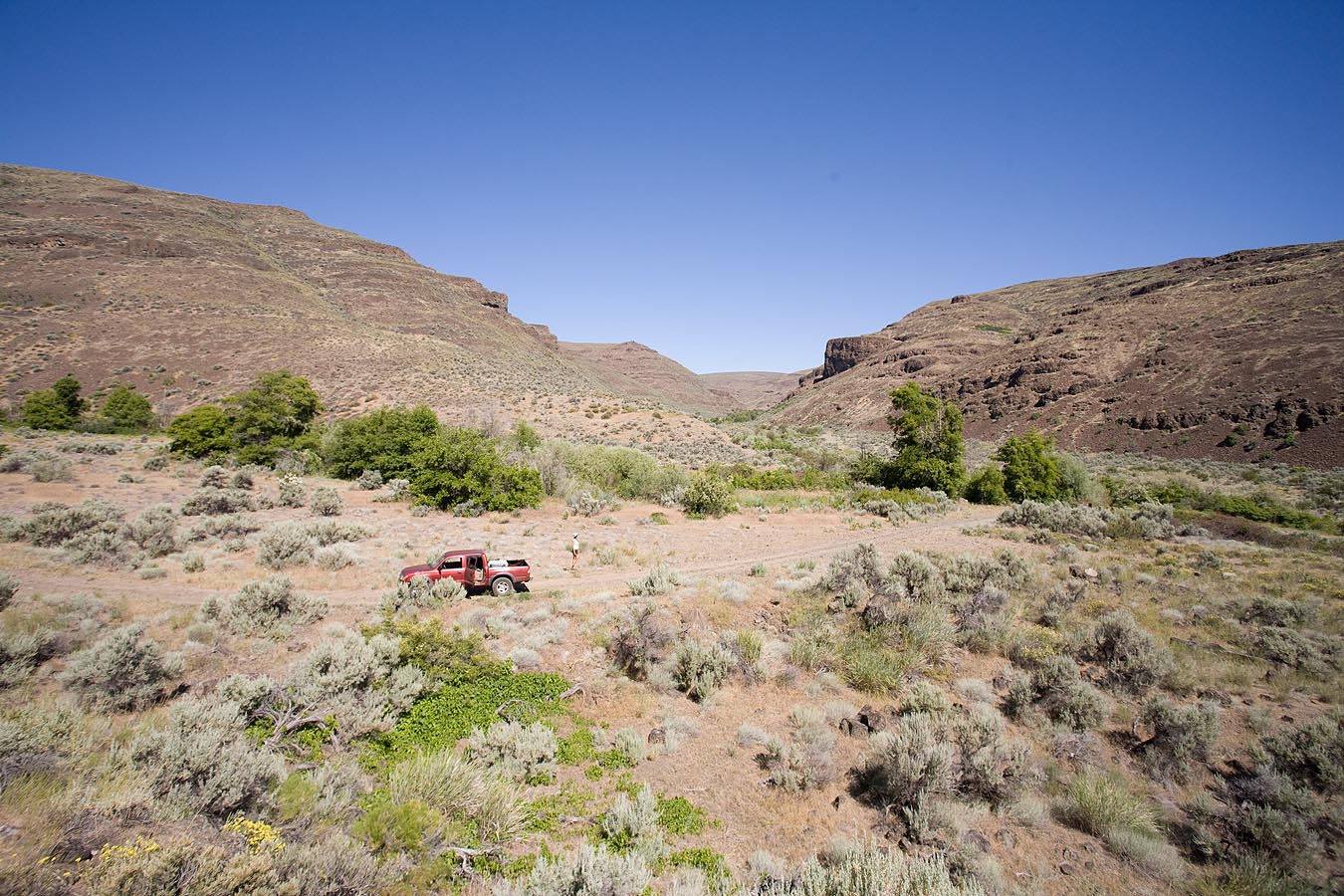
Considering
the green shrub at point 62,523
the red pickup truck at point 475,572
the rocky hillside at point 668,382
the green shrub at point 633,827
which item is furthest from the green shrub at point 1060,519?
the rocky hillside at point 668,382

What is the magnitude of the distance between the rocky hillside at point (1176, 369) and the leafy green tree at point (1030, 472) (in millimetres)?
30270

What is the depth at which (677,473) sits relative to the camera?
28922 millimetres

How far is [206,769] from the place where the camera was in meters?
5.01

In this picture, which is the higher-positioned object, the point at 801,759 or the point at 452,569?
the point at 452,569

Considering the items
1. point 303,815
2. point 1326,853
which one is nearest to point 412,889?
point 303,815

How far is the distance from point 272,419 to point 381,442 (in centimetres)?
792

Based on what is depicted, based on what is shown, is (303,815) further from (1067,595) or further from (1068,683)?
(1067,595)

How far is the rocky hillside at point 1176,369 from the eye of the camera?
4581 centimetres

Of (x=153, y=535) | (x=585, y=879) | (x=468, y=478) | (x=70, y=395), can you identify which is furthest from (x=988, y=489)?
(x=70, y=395)

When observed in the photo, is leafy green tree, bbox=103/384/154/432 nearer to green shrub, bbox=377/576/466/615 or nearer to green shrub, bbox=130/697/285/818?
green shrub, bbox=377/576/466/615

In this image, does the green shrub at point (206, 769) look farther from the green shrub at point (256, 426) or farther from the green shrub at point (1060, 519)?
the green shrub at point (256, 426)

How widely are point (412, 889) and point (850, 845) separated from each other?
419 cm

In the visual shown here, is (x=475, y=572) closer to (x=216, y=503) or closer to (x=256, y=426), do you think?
Answer: (x=216, y=503)

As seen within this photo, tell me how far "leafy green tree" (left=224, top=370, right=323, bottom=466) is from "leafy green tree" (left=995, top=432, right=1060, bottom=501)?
134ft
